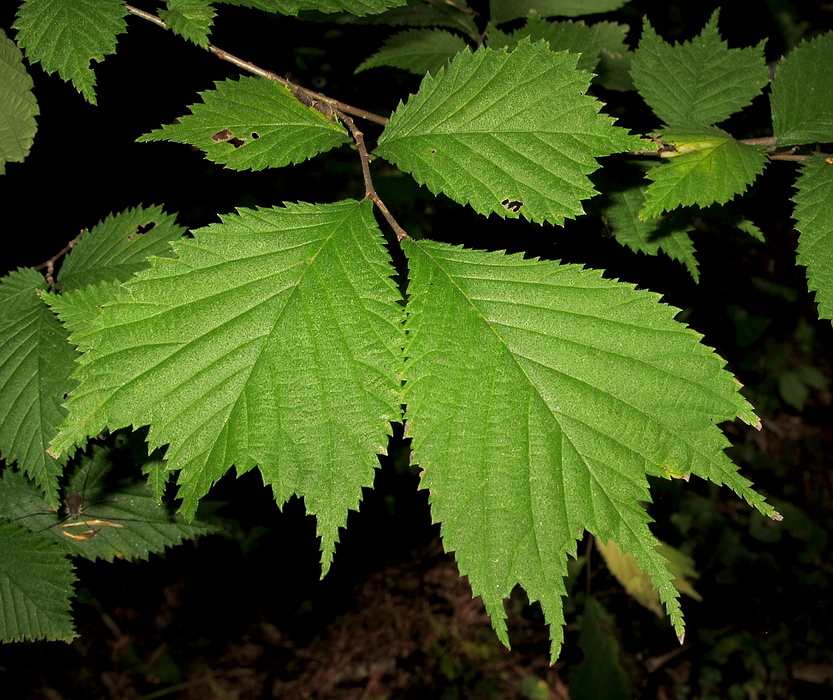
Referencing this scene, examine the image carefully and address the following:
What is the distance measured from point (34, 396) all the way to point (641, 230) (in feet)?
4.24

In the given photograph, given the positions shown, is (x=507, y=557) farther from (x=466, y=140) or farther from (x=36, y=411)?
(x=36, y=411)

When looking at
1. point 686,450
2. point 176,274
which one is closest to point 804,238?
point 686,450

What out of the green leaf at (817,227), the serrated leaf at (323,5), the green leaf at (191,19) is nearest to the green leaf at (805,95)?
the green leaf at (817,227)

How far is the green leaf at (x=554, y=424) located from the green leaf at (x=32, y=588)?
1.10 meters

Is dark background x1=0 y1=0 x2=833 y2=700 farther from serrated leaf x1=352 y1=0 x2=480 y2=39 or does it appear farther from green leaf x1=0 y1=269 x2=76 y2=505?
green leaf x1=0 y1=269 x2=76 y2=505

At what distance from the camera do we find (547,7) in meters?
1.56

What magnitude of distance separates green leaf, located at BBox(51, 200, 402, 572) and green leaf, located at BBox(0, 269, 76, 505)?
46 centimetres

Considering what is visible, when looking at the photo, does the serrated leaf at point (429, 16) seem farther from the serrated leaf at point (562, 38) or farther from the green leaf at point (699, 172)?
the green leaf at point (699, 172)

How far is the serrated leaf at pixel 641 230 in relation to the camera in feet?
3.98

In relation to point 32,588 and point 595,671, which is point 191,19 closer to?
point 32,588

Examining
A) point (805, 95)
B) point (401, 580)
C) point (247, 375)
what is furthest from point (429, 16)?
point (401, 580)

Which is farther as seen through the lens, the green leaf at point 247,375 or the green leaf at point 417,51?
the green leaf at point 417,51

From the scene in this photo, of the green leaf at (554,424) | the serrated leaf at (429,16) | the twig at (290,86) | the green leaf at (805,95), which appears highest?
the serrated leaf at (429,16)

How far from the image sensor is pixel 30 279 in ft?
4.15
